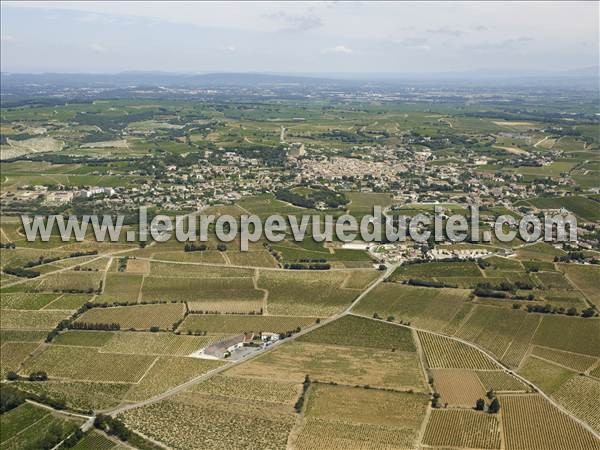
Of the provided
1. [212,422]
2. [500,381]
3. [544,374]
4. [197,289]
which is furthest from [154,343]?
[544,374]

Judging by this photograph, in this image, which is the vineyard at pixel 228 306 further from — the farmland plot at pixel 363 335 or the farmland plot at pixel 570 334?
the farmland plot at pixel 570 334

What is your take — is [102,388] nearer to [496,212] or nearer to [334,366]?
[334,366]

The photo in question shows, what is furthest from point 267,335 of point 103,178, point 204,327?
point 103,178

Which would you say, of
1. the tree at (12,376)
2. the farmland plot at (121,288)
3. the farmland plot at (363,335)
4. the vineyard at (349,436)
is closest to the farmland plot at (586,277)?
the farmland plot at (363,335)

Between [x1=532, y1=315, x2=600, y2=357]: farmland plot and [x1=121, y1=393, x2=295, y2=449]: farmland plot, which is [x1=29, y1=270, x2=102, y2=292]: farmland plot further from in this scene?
[x1=532, y1=315, x2=600, y2=357]: farmland plot

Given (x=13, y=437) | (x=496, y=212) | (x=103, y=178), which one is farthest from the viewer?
(x=103, y=178)

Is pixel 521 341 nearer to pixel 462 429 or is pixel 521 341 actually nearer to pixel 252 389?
pixel 462 429

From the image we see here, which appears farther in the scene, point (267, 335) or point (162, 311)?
point (162, 311)
